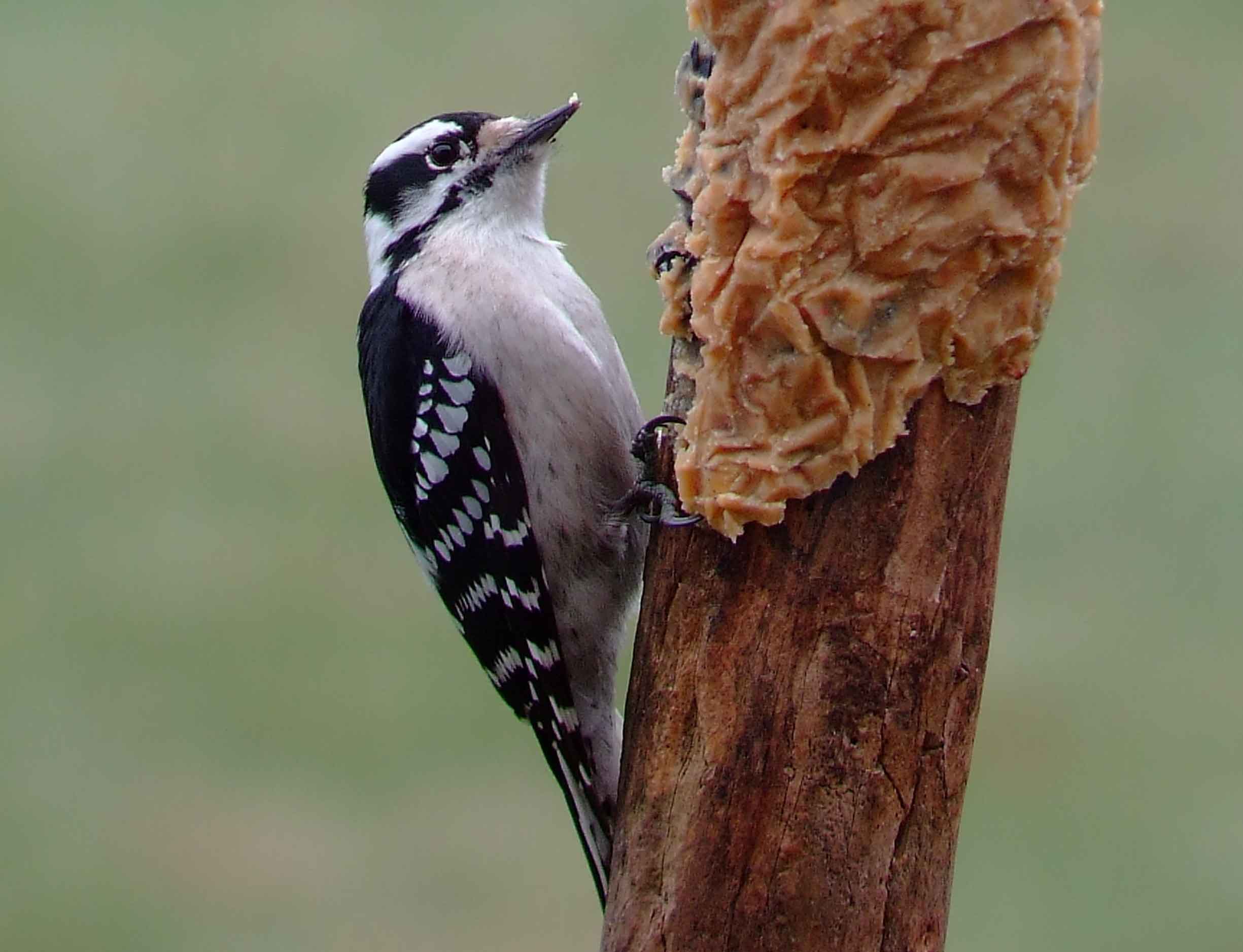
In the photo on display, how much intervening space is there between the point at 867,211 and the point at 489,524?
127cm

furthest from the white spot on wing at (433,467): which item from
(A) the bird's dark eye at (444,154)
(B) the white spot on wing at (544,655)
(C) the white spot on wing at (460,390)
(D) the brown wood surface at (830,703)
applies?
(D) the brown wood surface at (830,703)

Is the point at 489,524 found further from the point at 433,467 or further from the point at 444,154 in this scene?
the point at 444,154

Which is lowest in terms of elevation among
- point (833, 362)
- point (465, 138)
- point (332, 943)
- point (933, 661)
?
point (332, 943)

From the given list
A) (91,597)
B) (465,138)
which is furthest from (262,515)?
(465,138)

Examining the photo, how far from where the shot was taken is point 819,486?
2.52 m

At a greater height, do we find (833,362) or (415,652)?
(833,362)

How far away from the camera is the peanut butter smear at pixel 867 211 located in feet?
7.61

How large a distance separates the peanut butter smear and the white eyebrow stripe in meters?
1.24

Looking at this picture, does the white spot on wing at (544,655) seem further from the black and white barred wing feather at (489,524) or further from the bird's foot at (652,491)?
the bird's foot at (652,491)

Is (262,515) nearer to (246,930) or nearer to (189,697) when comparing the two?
(189,697)

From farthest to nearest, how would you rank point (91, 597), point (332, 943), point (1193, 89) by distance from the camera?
point (1193, 89) < point (91, 597) < point (332, 943)

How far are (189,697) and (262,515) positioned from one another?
862 mm

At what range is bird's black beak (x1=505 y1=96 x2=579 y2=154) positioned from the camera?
3643 mm

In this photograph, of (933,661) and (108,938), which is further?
(108,938)
